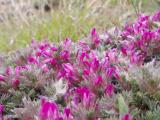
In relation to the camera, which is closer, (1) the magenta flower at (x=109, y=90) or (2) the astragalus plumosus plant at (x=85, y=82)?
(2) the astragalus plumosus plant at (x=85, y=82)

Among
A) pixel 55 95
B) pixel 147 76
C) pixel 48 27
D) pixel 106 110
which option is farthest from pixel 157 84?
pixel 48 27

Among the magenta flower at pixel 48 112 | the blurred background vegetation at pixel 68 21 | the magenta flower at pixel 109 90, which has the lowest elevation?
the magenta flower at pixel 48 112

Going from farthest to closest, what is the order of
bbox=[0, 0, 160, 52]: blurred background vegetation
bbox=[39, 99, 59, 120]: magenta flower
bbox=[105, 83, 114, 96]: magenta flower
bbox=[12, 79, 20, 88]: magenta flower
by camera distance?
bbox=[0, 0, 160, 52]: blurred background vegetation → bbox=[12, 79, 20, 88]: magenta flower → bbox=[105, 83, 114, 96]: magenta flower → bbox=[39, 99, 59, 120]: magenta flower

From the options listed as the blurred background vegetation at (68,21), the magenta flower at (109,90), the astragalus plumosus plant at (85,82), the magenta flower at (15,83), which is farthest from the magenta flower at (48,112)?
the blurred background vegetation at (68,21)

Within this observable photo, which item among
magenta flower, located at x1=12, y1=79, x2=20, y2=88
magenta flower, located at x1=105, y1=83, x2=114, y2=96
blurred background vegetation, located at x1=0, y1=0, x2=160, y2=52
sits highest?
blurred background vegetation, located at x1=0, y1=0, x2=160, y2=52

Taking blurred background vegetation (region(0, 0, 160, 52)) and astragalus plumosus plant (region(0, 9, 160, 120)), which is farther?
blurred background vegetation (region(0, 0, 160, 52))

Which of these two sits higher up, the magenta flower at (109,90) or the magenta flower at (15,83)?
the magenta flower at (15,83)

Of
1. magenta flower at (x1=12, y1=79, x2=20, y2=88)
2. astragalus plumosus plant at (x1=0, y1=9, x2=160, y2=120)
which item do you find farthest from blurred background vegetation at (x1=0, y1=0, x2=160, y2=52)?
magenta flower at (x1=12, y1=79, x2=20, y2=88)

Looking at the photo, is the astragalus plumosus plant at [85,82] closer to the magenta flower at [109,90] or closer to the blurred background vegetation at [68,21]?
the magenta flower at [109,90]

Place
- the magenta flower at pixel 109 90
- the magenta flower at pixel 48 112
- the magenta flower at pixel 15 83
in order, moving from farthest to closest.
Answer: the magenta flower at pixel 15 83
the magenta flower at pixel 109 90
the magenta flower at pixel 48 112

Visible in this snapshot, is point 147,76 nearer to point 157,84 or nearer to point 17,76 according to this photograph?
point 157,84

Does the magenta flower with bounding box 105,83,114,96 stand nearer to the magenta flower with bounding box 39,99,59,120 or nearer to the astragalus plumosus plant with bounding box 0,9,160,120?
the astragalus plumosus plant with bounding box 0,9,160,120
